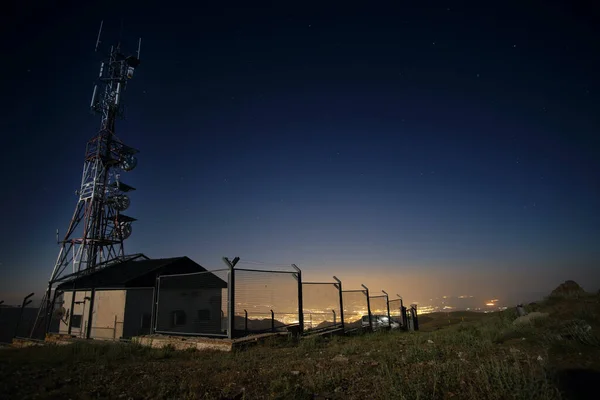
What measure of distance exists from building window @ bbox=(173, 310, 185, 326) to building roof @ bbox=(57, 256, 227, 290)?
2736mm

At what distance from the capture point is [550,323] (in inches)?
358

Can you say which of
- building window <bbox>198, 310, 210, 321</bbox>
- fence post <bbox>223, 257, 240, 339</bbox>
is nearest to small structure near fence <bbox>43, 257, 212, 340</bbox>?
building window <bbox>198, 310, 210, 321</bbox>

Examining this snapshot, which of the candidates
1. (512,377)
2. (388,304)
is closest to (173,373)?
(512,377)

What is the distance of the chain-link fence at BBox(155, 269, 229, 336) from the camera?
17531 mm

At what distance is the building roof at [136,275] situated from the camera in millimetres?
19014

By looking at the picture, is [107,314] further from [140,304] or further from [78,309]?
[78,309]

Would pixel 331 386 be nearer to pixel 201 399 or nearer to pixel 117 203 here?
pixel 201 399

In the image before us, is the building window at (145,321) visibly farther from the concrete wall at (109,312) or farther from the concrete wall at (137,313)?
the concrete wall at (109,312)

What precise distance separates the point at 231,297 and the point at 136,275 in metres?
12.7

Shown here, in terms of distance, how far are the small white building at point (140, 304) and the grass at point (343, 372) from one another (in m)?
8.19

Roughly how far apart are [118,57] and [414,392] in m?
45.1

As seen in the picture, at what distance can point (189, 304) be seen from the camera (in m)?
19.2

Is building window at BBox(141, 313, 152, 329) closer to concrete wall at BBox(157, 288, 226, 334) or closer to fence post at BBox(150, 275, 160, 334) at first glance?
concrete wall at BBox(157, 288, 226, 334)

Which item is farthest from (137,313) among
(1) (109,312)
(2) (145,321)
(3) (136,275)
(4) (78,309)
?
(4) (78,309)
